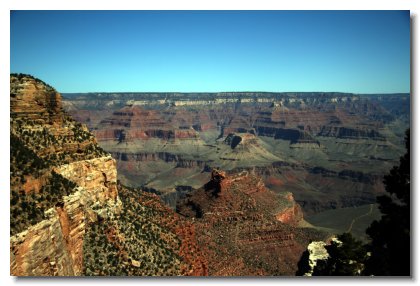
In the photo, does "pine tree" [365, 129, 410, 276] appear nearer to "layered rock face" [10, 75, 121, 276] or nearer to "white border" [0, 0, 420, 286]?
"white border" [0, 0, 420, 286]

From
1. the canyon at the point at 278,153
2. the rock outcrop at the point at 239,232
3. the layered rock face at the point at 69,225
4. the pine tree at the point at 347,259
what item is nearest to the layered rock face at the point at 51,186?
the layered rock face at the point at 69,225

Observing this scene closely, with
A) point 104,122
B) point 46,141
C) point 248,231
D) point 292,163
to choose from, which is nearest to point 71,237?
point 46,141

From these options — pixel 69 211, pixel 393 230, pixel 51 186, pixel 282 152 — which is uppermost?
pixel 51 186

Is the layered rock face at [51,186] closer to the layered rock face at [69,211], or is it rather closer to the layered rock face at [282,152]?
the layered rock face at [69,211]

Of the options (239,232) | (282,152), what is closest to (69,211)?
(239,232)

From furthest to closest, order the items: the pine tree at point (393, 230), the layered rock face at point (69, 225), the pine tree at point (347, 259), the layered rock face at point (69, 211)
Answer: the pine tree at point (347, 259)
the pine tree at point (393, 230)
the layered rock face at point (69, 211)
the layered rock face at point (69, 225)

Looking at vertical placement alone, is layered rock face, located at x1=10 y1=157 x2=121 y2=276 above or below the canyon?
above

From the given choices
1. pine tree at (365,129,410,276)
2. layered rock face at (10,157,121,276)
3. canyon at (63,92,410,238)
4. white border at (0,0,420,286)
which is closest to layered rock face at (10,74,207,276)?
layered rock face at (10,157,121,276)

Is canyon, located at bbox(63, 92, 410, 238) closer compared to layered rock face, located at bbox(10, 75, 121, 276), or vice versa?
layered rock face, located at bbox(10, 75, 121, 276)
